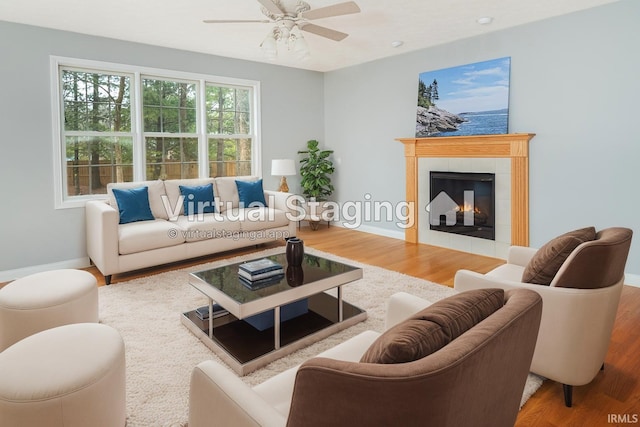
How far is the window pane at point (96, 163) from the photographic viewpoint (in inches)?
176

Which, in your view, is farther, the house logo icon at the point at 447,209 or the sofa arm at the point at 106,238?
the house logo icon at the point at 447,209

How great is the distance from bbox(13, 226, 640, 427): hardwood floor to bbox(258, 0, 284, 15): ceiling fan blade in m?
2.73

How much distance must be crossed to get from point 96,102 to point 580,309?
16.7 feet

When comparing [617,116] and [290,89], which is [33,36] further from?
[617,116]

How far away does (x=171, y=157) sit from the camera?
17.2ft

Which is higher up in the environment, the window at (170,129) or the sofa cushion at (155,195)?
the window at (170,129)

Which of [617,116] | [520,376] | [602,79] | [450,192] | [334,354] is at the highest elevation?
[602,79]

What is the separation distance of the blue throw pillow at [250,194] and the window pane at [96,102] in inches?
61.6

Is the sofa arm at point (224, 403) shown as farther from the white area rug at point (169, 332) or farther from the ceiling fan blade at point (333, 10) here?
the ceiling fan blade at point (333, 10)

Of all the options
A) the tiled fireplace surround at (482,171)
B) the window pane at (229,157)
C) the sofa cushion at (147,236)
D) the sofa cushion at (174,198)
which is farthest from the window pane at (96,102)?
the tiled fireplace surround at (482,171)

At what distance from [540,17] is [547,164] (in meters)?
1.52

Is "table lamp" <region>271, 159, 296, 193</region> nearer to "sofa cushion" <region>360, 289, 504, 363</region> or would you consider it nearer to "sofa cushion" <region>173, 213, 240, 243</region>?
"sofa cushion" <region>173, 213, 240, 243</region>

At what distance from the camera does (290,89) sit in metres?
6.31

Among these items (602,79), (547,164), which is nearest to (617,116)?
(602,79)
